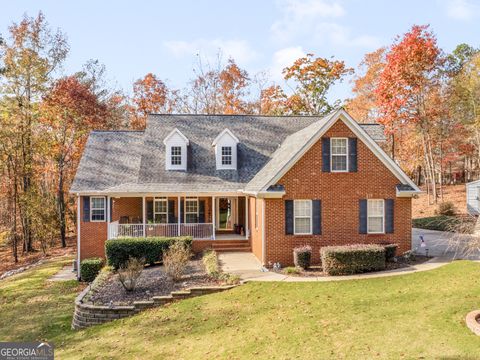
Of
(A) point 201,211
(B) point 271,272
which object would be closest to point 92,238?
(A) point 201,211

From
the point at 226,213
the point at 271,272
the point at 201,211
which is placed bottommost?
the point at 271,272

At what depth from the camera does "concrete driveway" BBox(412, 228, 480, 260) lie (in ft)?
58.5

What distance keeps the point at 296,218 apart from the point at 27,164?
901 inches

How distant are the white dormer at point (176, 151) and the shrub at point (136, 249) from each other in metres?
5.65

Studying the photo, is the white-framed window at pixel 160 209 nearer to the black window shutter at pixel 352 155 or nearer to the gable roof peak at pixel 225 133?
the gable roof peak at pixel 225 133

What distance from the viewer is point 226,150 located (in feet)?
80.1

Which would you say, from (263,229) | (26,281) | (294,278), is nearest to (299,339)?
(294,278)

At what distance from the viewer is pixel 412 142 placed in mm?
44500

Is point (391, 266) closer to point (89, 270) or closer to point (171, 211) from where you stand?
point (171, 211)

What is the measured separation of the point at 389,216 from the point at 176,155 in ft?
40.0

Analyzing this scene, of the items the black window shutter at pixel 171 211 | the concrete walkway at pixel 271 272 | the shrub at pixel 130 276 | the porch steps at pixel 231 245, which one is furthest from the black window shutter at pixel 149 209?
the shrub at pixel 130 276

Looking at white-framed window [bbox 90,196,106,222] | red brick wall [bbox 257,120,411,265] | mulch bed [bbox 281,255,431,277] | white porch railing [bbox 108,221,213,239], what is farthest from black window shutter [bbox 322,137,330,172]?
white-framed window [bbox 90,196,106,222]

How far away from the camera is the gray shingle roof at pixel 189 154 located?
22.8 metres

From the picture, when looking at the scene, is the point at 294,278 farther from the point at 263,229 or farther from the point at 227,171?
the point at 227,171
